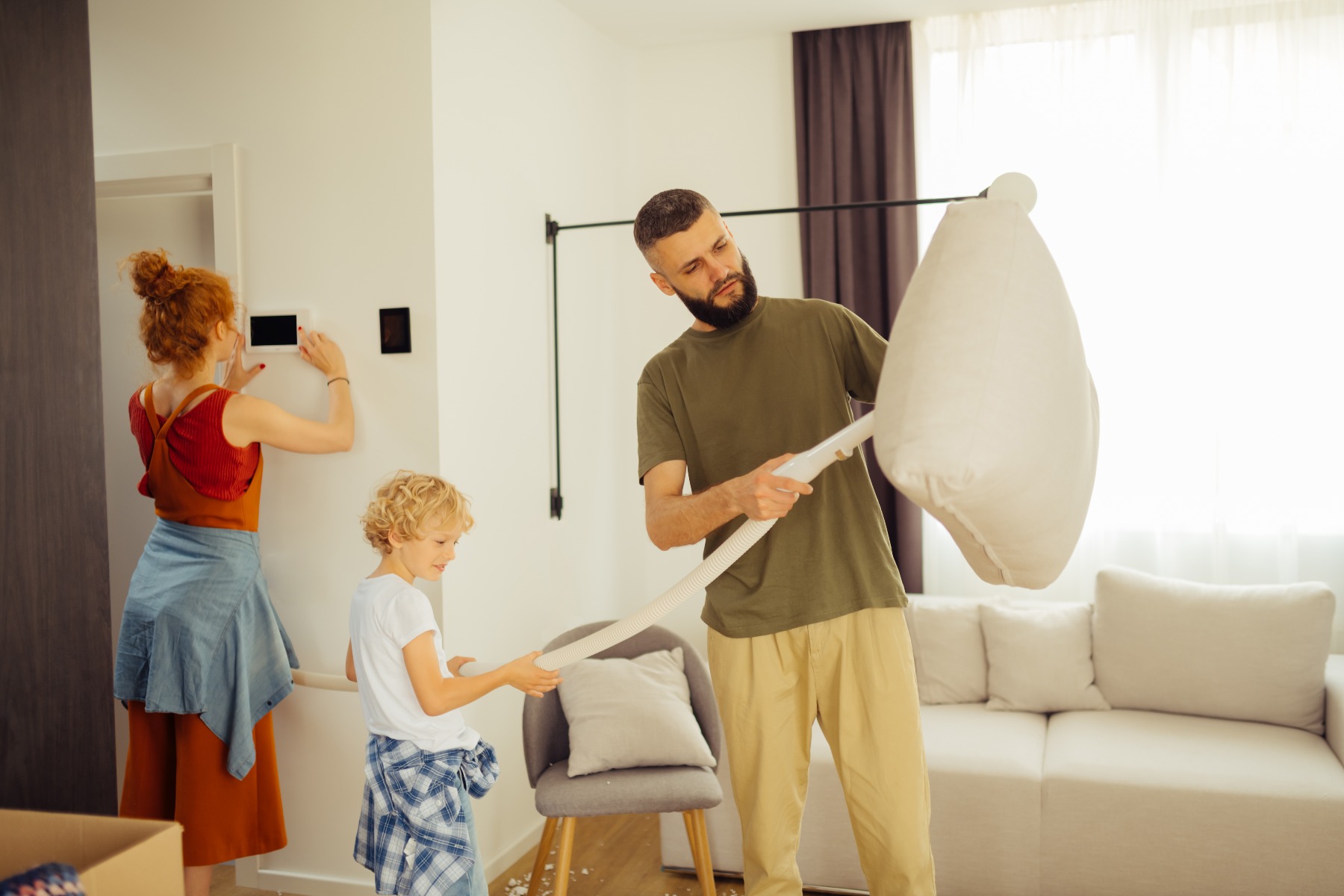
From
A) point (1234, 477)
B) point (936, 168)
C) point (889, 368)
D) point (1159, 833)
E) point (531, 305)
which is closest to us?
point (889, 368)

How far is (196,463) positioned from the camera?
2.56 meters

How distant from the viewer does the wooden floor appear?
2990 millimetres

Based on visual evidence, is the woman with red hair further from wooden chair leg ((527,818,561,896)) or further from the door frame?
wooden chair leg ((527,818,561,896))

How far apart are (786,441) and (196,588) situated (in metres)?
1.54

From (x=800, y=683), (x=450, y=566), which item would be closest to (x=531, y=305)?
(x=450, y=566)

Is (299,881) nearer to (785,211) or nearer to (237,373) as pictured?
(237,373)

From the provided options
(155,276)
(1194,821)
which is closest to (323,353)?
(155,276)

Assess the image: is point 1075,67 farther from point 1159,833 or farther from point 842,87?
point 1159,833

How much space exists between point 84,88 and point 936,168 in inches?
123

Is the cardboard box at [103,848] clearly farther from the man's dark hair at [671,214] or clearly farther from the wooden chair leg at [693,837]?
the wooden chair leg at [693,837]

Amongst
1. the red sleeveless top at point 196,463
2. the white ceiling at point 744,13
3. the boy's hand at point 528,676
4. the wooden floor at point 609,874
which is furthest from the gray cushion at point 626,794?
the white ceiling at point 744,13

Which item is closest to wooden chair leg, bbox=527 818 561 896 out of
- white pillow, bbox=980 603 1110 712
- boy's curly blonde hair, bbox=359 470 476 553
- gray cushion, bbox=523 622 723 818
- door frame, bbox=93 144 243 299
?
gray cushion, bbox=523 622 723 818

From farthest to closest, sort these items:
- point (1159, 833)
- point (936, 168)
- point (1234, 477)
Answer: point (936, 168) → point (1234, 477) → point (1159, 833)

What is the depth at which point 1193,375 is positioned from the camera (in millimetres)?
3738
